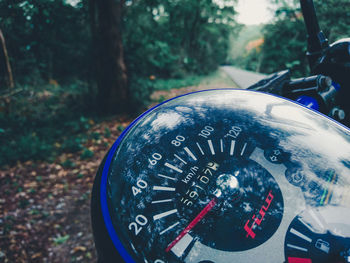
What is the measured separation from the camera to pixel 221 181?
679mm

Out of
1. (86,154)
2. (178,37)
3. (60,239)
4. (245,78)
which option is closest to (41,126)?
(86,154)

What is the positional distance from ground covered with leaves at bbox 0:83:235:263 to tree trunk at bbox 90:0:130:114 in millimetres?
1694

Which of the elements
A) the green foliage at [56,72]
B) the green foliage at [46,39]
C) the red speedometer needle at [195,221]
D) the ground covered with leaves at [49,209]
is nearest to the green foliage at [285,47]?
the green foliage at [56,72]

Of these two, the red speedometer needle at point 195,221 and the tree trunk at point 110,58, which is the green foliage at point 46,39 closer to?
the tree trunk at point 110,58

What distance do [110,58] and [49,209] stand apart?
366 centimetres

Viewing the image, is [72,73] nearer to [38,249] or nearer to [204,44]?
[38,249]

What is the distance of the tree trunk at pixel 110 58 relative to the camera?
497 centimetres

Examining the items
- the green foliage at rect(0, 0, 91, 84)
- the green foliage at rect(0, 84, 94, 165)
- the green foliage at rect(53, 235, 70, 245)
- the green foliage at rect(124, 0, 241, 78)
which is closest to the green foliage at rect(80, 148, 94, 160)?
the green foliage at rect(0, 84, 94, 165)

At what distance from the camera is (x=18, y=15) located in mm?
1872

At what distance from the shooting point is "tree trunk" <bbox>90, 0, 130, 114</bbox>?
4.97 metres

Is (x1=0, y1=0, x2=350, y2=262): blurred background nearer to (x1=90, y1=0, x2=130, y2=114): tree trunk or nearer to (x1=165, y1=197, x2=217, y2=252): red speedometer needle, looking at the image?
(x1=90, y1=0, x2=130, y2=114): tree trunk

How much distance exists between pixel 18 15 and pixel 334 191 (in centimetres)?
250

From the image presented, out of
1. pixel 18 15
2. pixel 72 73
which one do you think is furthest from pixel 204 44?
pixel 18 15

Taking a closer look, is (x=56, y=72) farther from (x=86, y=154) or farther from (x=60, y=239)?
(x=60, y=239)
